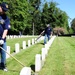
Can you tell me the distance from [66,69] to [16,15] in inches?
2579

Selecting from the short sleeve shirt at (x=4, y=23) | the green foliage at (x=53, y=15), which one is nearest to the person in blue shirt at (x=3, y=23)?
the short sleeve shirt at (x=4, y=23)

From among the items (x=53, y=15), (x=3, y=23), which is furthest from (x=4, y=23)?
(x=53, y=15)

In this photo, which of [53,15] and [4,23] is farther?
[53,15]

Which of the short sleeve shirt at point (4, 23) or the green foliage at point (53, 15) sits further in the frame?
the green foliage at point (53, 15)

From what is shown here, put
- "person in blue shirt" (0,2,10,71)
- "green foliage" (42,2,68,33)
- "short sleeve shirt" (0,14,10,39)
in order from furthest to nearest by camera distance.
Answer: "green foliage" (42,2,68,33)
"short sleeve shirt" (0,14,10,39)
"person in blue shirt" (0,2,10,71)

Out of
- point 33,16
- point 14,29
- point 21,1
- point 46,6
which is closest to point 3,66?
point 14,29

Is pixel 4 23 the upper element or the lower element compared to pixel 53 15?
lower

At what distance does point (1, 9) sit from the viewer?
31.1 ft

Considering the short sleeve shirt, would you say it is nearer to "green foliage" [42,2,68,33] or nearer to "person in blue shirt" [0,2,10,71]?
"person in blue shirt" [0,2,10,71]

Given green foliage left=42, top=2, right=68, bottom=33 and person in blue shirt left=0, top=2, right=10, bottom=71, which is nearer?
person in blue shirt left=0, top=2, right=10, bottom=71

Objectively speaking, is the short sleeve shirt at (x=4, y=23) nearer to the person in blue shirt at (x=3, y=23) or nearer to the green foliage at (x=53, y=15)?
the person in blue shirt at (x=3, y=23)

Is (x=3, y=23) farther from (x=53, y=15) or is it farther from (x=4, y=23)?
(x=53, y=15)

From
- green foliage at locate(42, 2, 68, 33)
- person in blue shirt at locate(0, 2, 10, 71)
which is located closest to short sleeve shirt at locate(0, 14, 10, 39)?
person in blue shirt at locate(0, 2, 10, 71)

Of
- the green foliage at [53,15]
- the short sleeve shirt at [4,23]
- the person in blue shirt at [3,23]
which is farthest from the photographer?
the green foliage at [53,15]
